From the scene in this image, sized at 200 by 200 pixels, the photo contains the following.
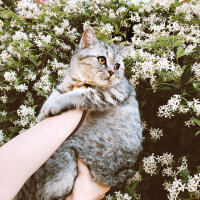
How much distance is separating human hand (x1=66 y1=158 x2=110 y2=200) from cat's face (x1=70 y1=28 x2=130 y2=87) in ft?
2.34

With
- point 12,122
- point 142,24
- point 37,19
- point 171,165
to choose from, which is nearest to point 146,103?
point 171,165

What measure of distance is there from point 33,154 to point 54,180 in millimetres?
494

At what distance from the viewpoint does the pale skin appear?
0.92 metres

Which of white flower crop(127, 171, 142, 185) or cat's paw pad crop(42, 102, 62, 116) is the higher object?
cat's paw pad crop(42, 102, 62, 116)

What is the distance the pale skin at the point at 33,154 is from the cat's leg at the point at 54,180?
0.21 ft

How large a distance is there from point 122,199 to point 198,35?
1.76 metres

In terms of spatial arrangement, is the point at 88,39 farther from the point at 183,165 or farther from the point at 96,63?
the point at 183,165

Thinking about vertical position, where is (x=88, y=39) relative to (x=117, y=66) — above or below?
above

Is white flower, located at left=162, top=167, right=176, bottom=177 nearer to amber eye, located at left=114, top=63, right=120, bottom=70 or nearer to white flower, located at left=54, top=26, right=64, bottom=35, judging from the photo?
amber eye, located at left=114, top=63, right=120, bottom=70

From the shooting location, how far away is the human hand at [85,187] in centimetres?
133

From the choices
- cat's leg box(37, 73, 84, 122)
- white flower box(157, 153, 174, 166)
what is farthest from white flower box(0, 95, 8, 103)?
white flower box(157, 153, 174, 166)

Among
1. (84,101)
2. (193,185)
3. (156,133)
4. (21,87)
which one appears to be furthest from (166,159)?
(21,87)

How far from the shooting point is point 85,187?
4.50 ft

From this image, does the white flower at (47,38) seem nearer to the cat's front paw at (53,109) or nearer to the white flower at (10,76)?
the white flower at (10,76)
